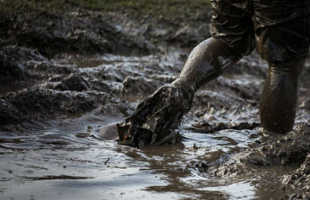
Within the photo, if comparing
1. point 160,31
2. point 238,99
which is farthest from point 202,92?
point 160,31

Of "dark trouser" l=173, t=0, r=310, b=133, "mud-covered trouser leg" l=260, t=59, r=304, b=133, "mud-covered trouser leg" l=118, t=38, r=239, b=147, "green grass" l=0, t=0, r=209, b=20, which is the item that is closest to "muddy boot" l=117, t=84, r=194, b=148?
"mud-covered trouser leg" l=118, t=38, r=239, b=147

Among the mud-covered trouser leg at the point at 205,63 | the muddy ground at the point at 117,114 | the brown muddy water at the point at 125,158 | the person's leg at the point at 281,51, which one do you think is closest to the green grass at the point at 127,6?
the muddy ground at the point at 117,114

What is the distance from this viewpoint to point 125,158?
98.0 inches

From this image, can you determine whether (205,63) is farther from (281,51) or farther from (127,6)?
(127,6)

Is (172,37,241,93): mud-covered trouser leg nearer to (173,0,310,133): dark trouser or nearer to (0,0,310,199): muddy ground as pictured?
(173,0,310,133): dark trouser

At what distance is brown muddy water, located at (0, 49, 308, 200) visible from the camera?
6.22 ft

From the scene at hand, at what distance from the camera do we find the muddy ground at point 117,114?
6.50 feet

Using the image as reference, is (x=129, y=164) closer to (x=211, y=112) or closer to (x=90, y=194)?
(x=90, y=194)

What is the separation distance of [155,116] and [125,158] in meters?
0.38

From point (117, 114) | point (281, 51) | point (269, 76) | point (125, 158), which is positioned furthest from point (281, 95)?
point (117, 114)

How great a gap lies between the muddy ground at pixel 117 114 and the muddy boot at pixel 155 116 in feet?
0.36

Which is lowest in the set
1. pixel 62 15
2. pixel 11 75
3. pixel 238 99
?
pixel 238 99

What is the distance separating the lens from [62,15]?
6.10m

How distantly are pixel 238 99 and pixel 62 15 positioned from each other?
264 cm
